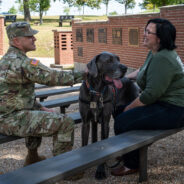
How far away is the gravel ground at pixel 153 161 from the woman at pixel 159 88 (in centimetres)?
41

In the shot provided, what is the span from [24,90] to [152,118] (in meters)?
1.40

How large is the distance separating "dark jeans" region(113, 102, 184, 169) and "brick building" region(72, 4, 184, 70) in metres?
6.73

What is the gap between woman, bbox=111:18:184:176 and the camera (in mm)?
3059

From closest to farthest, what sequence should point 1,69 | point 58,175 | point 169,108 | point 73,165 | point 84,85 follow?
point 58,175
point 73,165
point 1,69
point 169,108
point 84,85

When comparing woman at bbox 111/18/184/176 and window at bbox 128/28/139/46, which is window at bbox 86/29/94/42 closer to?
window at bbox 128/28/139/46

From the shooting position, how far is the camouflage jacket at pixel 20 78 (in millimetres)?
2955

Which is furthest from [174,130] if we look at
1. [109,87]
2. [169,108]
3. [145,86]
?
[109,87]

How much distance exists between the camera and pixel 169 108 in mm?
3256

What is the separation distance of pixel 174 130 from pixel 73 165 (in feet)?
4.66

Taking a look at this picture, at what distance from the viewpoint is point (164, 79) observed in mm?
3041

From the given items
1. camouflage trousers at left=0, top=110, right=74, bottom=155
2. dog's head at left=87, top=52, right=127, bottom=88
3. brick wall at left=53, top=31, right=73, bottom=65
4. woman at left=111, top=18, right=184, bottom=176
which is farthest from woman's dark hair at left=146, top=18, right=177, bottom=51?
brick wall at left=53, top=31, right=73, bottom=65

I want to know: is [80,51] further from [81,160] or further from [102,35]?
[81,160]

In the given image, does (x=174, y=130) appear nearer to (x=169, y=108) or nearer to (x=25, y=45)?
(x=169, y=108)

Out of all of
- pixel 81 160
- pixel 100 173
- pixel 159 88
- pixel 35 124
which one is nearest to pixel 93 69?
pixel 159 88
